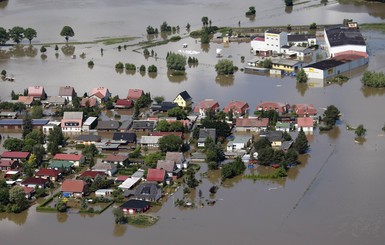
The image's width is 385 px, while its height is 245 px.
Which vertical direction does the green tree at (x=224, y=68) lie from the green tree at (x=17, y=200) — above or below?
above

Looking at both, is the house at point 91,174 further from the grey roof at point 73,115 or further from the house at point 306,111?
the house at point 306,111

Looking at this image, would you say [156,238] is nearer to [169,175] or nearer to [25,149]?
[169,175]

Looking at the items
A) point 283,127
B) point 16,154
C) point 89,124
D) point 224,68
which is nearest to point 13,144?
point 16,154

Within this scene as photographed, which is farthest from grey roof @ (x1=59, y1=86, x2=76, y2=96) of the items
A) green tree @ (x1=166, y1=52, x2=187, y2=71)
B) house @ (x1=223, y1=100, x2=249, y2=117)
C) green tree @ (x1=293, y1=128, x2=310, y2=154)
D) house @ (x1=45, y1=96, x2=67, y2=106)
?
green tree @ (x1=293, y1=128, x2=310, y2=154)

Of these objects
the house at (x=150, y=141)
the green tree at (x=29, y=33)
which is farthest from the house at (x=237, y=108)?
the green tree at (x=29, y=33)

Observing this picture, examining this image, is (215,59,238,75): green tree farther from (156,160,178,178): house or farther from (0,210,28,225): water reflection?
(0,210,28,225): water reflection

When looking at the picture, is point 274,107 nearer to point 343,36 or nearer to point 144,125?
point 144,125

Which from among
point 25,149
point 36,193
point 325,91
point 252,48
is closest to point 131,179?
point 36,193
